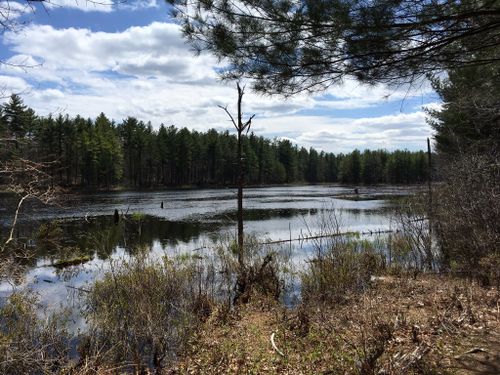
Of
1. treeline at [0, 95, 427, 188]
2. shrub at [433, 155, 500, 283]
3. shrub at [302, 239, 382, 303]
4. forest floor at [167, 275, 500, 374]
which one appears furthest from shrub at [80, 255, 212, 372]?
treeline at [0, 95, 427, 188]

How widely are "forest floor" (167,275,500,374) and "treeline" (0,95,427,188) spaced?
3148 centimetres

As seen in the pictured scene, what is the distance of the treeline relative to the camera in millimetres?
70000

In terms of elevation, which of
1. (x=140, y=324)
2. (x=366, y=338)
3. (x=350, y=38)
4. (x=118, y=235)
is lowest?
(x=118, y=235)

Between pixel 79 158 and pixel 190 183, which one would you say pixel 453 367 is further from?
pixel 190 183

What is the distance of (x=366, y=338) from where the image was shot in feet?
20.2

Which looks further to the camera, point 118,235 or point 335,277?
point 118,235

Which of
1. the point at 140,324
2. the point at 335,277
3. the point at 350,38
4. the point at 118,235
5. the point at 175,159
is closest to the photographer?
the point at 350,38

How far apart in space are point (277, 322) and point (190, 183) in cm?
9081

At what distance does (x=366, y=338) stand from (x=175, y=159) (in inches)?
3430

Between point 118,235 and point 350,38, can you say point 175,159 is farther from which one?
point 350,38

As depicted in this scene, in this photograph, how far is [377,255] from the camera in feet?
48.4

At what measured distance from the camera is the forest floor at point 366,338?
17.8ft

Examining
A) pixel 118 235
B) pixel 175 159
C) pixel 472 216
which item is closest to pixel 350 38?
pixel 472 216

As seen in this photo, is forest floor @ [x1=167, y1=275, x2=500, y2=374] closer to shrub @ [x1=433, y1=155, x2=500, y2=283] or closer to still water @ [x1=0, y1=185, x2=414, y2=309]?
shrub @ [x1=433, y1=155, x2=500, y2=283]
